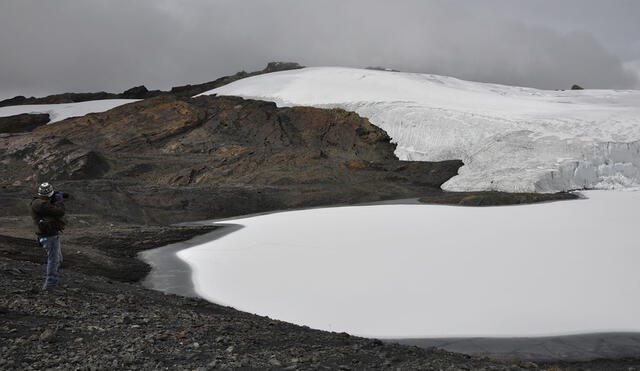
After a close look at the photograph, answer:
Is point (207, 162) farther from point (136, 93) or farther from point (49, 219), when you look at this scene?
point (136, 93)

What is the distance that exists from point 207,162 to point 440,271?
16.0 meters

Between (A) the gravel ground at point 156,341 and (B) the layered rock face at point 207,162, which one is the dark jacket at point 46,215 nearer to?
(A) the gravel ground at point 156,341

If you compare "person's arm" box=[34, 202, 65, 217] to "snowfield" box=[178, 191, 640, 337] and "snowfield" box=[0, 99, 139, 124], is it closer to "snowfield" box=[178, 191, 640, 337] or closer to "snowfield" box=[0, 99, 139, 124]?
"snowfield" box=[178, 191, 640, 337]

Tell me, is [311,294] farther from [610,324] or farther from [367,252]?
[610,324]

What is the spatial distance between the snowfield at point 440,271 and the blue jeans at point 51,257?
2.53 metres

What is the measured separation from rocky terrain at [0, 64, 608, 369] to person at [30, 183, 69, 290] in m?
0.39

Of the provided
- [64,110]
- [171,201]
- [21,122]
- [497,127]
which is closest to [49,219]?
[171,201]

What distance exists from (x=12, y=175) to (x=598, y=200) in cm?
2133

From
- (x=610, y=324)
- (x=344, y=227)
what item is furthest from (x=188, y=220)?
(x=610, y=324)

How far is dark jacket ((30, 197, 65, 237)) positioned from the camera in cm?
617

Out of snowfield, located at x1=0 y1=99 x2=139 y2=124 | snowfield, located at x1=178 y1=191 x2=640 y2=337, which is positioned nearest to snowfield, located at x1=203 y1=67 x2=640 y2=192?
snowfield, located at x1=178 y1=191 x2=640 y2=337

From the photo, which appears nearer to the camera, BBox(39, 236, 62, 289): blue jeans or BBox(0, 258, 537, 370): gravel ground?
BBox(0, 258, 537, 370): gravel ground

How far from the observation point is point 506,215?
13.6m

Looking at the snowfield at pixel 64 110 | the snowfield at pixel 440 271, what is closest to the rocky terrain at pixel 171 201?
the snowfield at pixel 440 271
